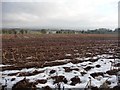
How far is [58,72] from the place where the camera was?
39.5ft

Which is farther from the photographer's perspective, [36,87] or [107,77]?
[107,77]

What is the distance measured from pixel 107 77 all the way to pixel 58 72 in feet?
8.81

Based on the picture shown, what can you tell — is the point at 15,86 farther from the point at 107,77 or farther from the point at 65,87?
the point at 107,77

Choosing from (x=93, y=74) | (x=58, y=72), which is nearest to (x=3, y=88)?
(x=58, y=72)

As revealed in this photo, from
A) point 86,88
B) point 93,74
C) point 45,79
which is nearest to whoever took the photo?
point 86,88

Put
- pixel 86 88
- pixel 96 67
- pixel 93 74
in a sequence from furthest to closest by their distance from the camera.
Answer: pixel 96 67 → pixel 93 74 → pixel 86 88

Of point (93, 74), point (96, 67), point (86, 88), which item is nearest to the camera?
point (86, 88)

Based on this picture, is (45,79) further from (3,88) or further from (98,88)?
(98,88)

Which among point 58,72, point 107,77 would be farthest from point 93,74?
point 58,72

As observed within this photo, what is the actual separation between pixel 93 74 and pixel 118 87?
7.71 ft

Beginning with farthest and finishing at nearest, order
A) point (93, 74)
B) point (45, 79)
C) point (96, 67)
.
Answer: point (96, 67), point (93, 74), point (45, 79)

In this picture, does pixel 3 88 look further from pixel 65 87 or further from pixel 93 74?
pixel 93 74

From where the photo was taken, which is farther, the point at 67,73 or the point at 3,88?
the point at 67,73

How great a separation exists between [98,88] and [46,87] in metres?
2.18
